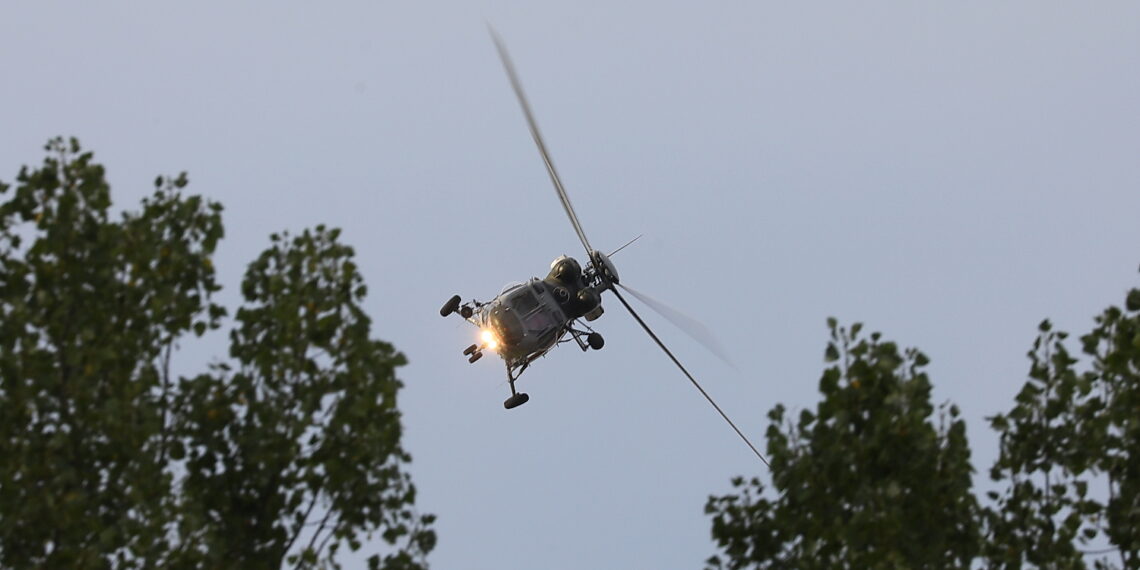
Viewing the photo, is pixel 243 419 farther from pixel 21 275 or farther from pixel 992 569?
pixel 992 569

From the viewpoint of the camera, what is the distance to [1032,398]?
1046 inches

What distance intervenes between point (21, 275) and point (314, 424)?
4539mm

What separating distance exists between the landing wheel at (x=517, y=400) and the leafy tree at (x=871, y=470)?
23797 millimetres

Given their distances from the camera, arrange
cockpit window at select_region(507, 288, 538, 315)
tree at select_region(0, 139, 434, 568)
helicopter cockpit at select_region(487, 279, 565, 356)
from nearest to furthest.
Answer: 1. tree at select_region(0, 139, 434, 568)
2. helicopter cockpit at select_region(487, 279, 565, 356)
3. cockpit window at select_region(507, 288, 538, 315)

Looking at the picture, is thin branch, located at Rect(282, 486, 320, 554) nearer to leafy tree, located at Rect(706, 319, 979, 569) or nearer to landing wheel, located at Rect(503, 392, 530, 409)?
leafy tree, located at Rect(706, 319, 979, 569)

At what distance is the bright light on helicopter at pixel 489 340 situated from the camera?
48188mm

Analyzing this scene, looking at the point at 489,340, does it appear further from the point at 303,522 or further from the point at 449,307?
the point at 303,522

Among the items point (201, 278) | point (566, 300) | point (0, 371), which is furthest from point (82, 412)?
point (566, 300)

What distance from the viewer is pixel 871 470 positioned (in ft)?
82.7

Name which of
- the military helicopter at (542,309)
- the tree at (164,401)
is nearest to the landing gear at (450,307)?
the military helicopter at (542,309)

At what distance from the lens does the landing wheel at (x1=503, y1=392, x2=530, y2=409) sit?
49.2m

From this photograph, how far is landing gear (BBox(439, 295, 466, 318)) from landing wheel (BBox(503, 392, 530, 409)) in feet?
9.35

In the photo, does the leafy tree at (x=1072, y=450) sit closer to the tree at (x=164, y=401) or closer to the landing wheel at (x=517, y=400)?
the tree at (x=164, y=401)

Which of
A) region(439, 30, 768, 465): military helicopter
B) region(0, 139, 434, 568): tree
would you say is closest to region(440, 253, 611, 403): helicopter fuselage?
region(439, 30, 768, 465): military helicopter
